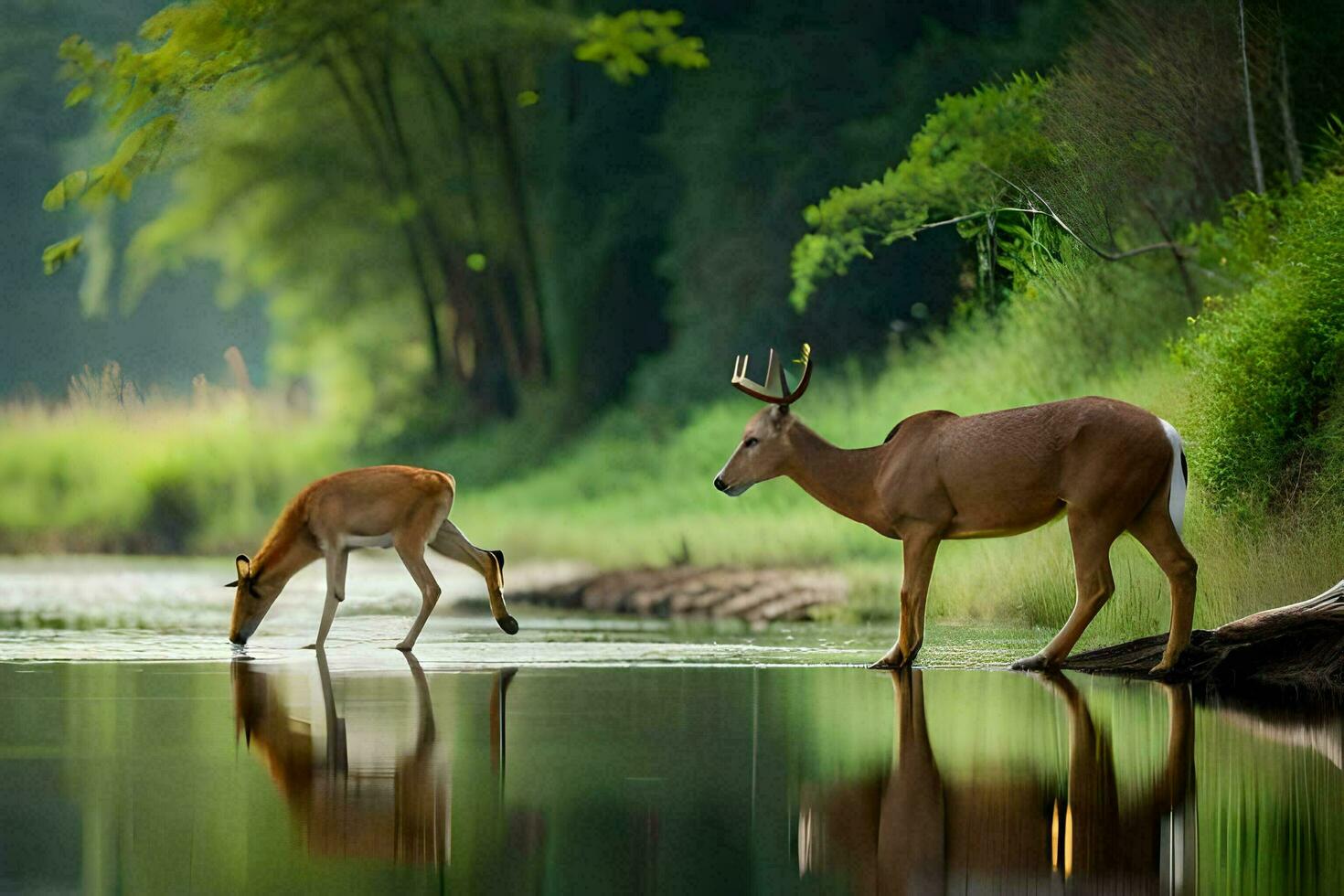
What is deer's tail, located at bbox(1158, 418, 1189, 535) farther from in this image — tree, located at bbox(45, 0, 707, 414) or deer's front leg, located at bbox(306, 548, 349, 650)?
tree, located at bbox(45, 0, 707, 414)

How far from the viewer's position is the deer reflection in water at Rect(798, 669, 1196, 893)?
475cm

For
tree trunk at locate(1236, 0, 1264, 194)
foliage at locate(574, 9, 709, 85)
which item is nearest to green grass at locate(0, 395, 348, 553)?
foliage at locate(574, 9, 709, 85)

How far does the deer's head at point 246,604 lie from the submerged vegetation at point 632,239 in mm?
5862

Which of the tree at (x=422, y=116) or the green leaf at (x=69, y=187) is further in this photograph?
the green leaf at (x=69, y=187)

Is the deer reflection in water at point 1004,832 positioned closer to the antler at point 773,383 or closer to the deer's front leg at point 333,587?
the antler at point 773,383

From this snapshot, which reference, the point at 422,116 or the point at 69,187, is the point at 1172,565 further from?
the point at 69,187

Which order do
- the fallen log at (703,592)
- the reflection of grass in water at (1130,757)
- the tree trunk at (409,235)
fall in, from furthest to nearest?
the tree trunk at (409,235) < the fallen log at (703,592) < the reflection of grass in water at (1130,757)

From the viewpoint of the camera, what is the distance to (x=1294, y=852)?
512 centimetres

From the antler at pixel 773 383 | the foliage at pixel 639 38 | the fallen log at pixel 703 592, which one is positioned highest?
the foliage at pixel 639 38

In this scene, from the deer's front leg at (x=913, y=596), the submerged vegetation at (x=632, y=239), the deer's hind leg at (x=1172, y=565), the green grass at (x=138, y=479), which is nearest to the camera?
the deer's hind leg at (x=1172, y=565)

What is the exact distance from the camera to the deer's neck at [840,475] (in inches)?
452

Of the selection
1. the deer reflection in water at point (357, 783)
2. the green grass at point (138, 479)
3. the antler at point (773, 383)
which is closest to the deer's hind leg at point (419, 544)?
the antler at point (773, 383)

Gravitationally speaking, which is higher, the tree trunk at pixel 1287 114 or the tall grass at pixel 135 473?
the tree trunk at pixel 1287 114

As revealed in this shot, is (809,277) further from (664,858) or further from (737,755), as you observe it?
(664,858)
